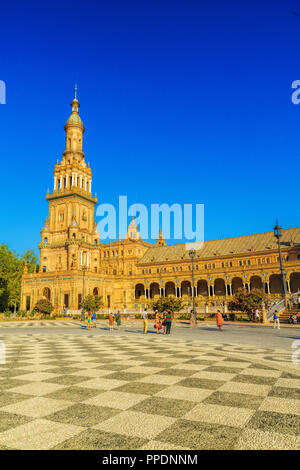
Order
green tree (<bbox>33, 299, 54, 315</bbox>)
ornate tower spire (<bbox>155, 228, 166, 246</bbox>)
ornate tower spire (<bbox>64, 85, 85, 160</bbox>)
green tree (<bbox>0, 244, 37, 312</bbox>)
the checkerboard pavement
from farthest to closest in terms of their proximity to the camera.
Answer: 1. ornate tower spire (<bbox>155, 228, 166, 246</bbox>)
2. ornate tower spire (<bbox>64, 85, 85, 160</bbox>)
3. green tree (<bbox>0, 244, 37, 312</bbox>)
4. green tree (<bbox>33, 299, 54, 315</bbox>)
5. the checkerboard pavement

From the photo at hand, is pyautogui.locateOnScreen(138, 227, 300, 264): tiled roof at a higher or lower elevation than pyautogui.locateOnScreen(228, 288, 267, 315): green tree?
higher

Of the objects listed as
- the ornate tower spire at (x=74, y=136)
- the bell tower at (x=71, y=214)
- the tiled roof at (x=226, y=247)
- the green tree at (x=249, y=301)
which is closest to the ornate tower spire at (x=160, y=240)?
the tiled roof at (x=226, y=247)

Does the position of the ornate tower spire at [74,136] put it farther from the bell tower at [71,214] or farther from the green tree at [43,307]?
the green tree at [43,307]

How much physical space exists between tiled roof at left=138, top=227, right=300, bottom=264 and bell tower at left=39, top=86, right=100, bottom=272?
609 inches

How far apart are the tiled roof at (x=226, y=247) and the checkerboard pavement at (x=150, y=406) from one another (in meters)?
54.4

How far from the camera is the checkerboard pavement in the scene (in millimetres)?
3764

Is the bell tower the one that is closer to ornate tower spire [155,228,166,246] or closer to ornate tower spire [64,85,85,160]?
ornate tower spire [64,85,85,160]

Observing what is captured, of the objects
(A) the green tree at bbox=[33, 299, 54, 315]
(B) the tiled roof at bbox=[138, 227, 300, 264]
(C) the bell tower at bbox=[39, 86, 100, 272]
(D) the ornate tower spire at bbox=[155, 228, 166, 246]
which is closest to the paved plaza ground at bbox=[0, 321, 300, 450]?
(A) the green tree at bbox=[33, 299, 54, 315]

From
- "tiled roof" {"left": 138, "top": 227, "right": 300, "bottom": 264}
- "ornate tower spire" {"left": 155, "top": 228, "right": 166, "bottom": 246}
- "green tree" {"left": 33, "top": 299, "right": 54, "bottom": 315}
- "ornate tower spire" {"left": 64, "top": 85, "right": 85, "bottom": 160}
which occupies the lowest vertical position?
"green tree" {"left": 33, "top": 299, "right": 54, "bottom": 315}

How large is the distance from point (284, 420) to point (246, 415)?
524 millimetres
